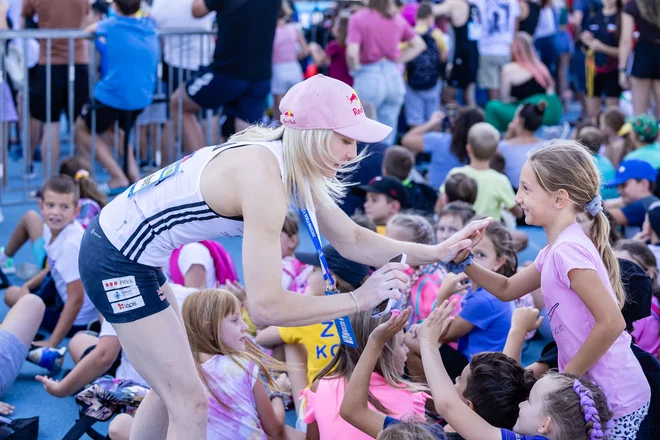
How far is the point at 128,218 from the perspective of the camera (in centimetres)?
277

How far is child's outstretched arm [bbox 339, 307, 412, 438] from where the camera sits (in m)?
2.87

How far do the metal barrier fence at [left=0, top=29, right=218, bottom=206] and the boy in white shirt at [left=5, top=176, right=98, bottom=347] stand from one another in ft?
8.44

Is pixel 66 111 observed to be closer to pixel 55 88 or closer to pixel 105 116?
pixel 55 88

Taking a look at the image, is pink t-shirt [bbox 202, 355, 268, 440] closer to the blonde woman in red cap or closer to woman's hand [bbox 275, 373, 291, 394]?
the blonde woman in red cap

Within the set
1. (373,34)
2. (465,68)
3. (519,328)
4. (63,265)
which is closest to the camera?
(519,328)

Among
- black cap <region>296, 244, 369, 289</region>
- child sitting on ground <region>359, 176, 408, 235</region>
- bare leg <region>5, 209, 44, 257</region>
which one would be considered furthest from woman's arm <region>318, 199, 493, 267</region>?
bare leg <region>5, 209, 44, 257</region>

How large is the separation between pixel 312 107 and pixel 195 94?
16.7ft

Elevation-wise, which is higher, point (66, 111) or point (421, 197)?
point (421, 197)

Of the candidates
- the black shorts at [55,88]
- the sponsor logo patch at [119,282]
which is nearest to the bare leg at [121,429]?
the sponsor logo patch at [119,282]

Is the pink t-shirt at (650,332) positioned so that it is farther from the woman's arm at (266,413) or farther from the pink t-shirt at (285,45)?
the pink t-shirt at (285,45)

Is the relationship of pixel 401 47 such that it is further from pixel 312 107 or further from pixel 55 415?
pixel 312 107

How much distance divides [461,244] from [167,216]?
1.04 metres

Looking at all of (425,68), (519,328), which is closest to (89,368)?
(519,328)

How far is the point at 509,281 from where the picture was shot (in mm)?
3189
